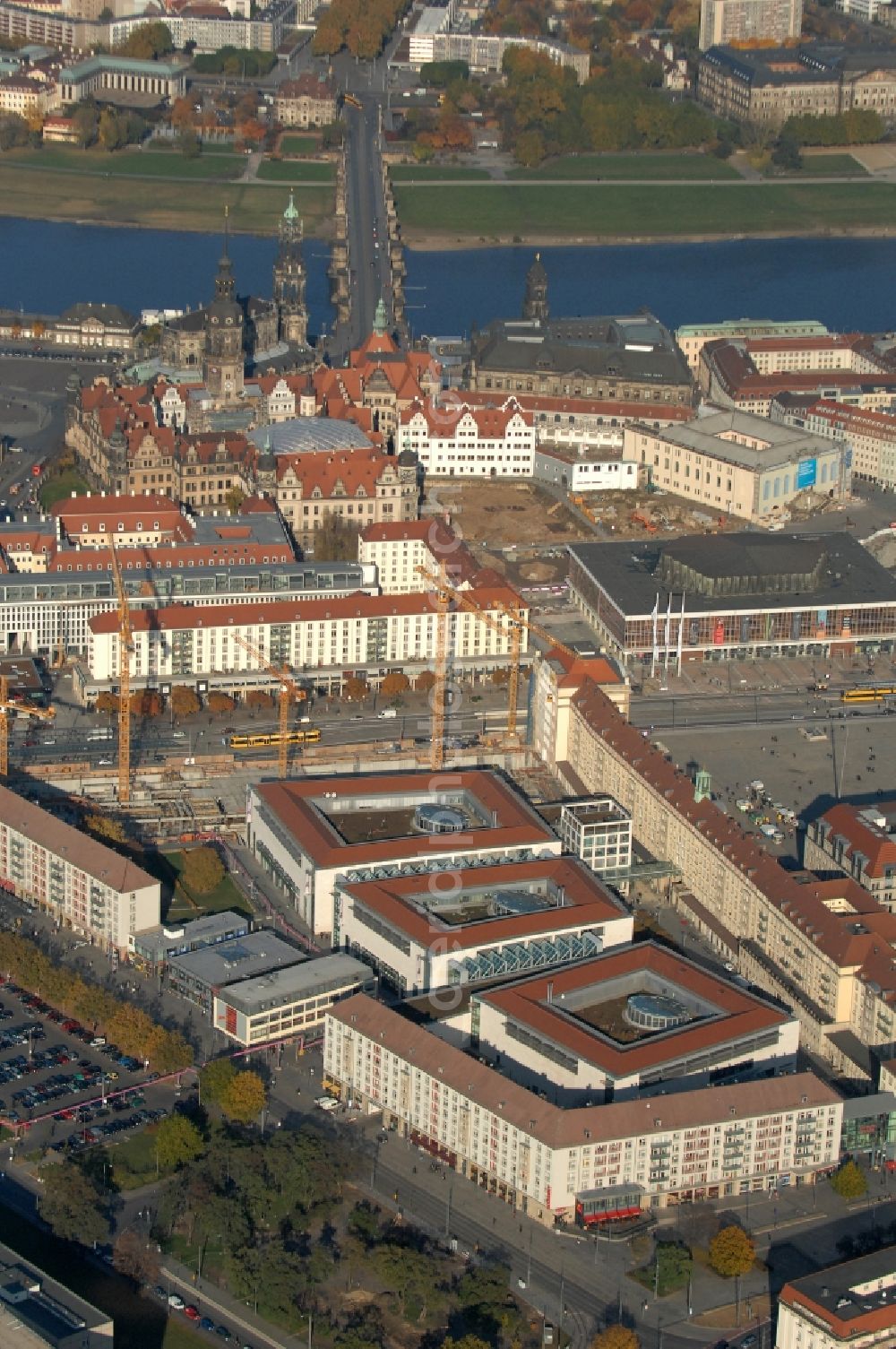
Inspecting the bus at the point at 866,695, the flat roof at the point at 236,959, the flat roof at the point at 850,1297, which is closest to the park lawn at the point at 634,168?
the bus at the point at 866,695

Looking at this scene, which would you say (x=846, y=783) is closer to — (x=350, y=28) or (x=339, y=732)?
(x=339, y=732)

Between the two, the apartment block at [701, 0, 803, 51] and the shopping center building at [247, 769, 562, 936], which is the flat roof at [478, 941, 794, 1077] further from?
the apartment block at [701, 0, 803, 51]

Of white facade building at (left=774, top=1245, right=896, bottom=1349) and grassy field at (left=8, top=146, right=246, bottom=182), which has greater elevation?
grassy field at (left=8, top=146, right=246, bottom=182)

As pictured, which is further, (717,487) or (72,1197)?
(717,487)

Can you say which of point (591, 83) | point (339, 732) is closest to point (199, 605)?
point (339, 732)

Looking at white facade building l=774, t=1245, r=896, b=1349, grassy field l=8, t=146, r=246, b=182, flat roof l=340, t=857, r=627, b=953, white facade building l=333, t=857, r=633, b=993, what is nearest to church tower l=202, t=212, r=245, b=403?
flat roof l=340, t=857, r=627, b=953

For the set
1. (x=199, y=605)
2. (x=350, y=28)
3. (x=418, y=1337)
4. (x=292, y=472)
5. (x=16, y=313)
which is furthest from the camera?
(x=350, y=28)
